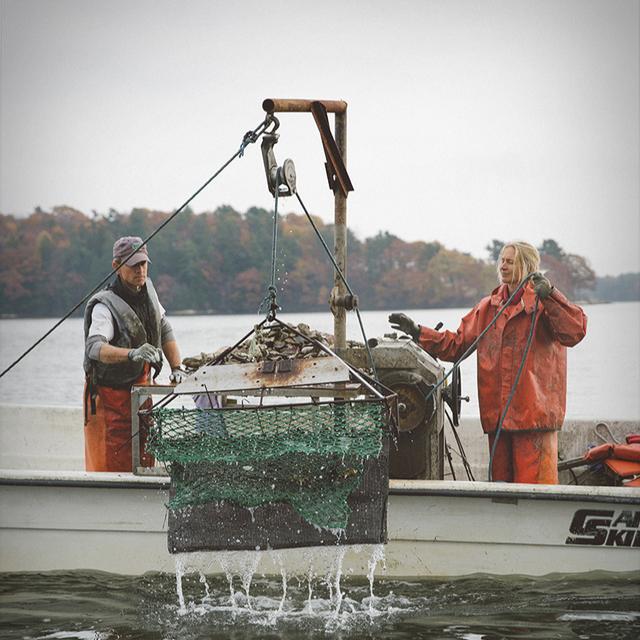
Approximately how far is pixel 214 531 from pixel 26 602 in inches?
70.7

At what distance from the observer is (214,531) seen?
4895 mm

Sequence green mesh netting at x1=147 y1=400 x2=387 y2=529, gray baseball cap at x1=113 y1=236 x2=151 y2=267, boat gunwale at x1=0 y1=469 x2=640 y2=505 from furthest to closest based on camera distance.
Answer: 1. gray baseball cap at x1=113 y1=236 x2=151 y2=267
2. boat gunwale at x1=0 y1=469 x2=640 y2=505
3. green mesh netting at x1=147 y1=400 x2=387 y2=529

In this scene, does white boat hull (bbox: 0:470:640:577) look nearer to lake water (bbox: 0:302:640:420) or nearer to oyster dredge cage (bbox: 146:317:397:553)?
oyster dredge cage (bbox: 146:317:397:553)

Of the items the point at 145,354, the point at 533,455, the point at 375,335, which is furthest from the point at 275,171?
the point at 375,335

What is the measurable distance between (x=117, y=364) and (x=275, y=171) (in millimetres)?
1624

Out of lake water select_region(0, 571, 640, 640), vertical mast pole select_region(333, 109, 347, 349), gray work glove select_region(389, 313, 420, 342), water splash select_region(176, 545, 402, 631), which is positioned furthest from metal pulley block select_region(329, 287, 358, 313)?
lake water select_region(0, 571, 640, 640)

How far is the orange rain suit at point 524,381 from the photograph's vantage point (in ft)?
19.9

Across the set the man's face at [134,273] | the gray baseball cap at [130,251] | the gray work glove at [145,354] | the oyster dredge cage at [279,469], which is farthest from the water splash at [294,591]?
the gray baseball cap at [130,251]

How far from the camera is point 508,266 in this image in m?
6.12

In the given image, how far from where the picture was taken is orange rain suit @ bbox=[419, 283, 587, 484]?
6059 mm

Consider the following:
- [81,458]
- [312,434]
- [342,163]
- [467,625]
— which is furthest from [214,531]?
[81,458]

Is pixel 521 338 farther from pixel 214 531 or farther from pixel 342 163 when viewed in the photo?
pixel 214 531

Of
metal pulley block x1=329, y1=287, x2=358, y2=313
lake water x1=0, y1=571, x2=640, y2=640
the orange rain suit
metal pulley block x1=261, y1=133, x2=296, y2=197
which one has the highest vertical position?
metal pulley block x1=261, y1=133, x2=296, y2=197

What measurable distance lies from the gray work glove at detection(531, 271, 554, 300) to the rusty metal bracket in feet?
3.66
